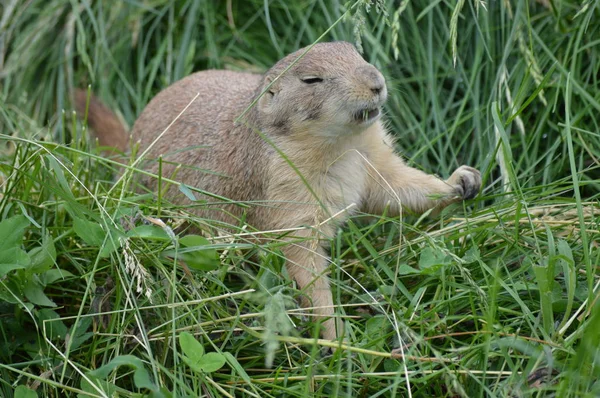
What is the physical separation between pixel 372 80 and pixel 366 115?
15 centimetres

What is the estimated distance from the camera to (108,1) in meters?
5.39

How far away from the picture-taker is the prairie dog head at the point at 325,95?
10.9 feet

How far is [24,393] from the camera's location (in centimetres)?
272

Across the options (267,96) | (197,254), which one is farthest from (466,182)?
(197,254)

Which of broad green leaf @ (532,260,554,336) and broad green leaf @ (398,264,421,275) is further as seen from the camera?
broad green leaf @ (398,264,421,275)

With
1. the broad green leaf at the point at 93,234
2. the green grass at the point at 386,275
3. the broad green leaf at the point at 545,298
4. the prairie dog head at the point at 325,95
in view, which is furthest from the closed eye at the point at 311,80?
the broad green leaf at the point at 545,298

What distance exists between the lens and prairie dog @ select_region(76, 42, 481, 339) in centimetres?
336

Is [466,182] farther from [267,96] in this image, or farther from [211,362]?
[211,362]

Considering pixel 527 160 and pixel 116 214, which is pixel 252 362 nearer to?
pixel 116 214

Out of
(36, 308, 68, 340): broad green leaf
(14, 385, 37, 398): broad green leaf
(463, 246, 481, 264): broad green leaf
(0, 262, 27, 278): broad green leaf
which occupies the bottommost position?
(14, 385, 37, 398): broad green leaf

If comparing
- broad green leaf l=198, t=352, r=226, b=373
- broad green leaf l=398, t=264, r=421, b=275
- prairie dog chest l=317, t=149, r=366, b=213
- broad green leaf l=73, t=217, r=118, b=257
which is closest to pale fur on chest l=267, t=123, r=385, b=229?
prairie dog chest l=317, t=149, r=366, b=213

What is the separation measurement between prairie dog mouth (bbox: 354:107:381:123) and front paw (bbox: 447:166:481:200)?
633mm

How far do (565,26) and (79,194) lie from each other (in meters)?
2.65

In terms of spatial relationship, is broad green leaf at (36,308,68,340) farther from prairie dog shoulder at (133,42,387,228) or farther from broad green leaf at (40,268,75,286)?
prairie dog shoulder at (133,42,387,228)
